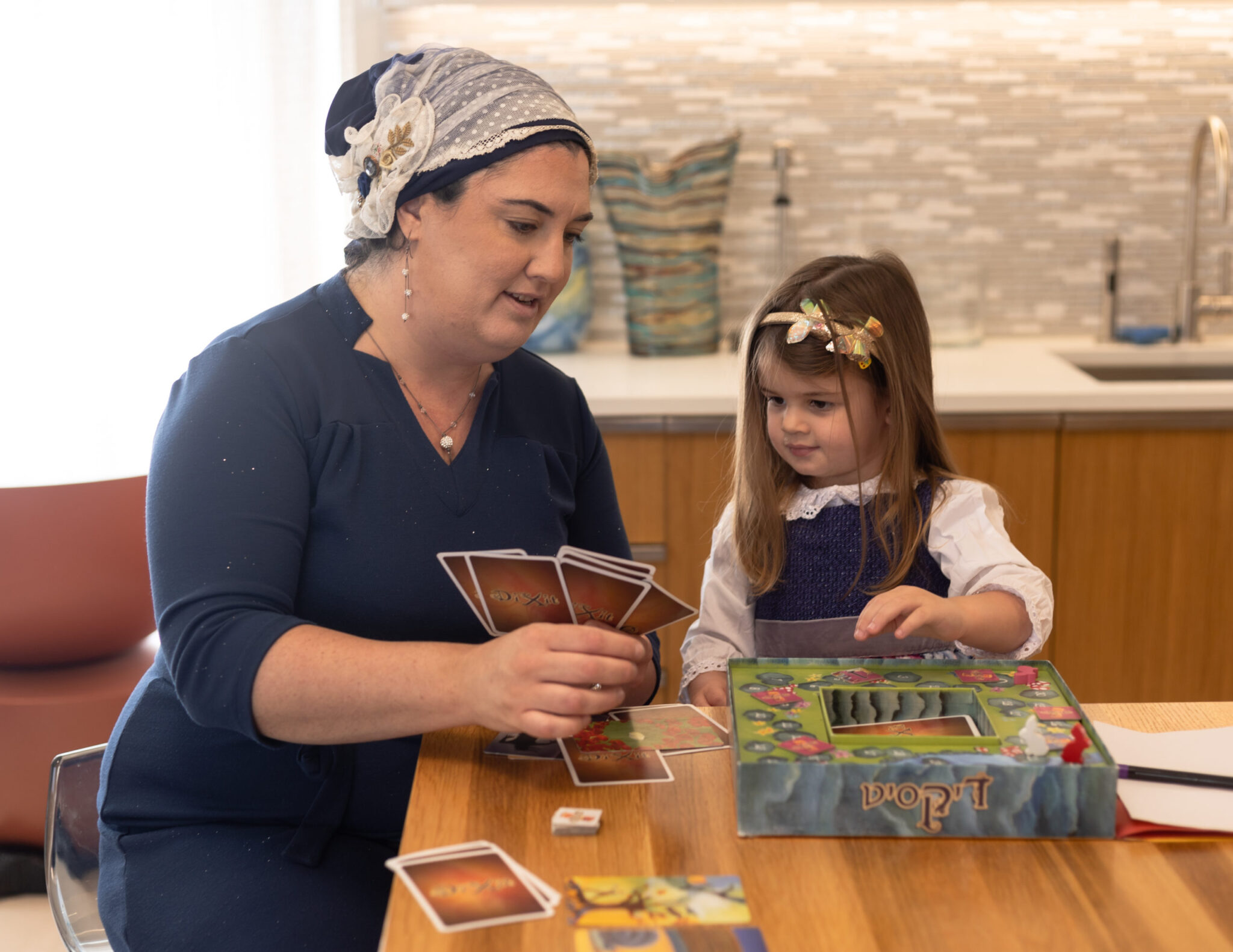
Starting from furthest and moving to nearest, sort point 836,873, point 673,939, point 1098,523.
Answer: point 1098,523 → point 836,873 → point 673,939

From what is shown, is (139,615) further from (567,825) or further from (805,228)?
(805,228)

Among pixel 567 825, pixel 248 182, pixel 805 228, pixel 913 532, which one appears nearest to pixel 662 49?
pixel 805 228

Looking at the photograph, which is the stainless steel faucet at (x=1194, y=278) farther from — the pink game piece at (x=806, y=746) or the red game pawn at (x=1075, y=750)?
the pink game piece at (x=806, y=746)

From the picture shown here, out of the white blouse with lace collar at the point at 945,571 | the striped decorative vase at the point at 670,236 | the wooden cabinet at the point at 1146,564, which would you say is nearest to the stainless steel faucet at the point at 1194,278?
the wooden cabinet at the point at 1146,564

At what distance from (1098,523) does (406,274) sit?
1847 mm

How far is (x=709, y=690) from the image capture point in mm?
1663

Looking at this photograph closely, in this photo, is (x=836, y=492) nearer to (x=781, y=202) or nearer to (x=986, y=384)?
(x=986, y=384)

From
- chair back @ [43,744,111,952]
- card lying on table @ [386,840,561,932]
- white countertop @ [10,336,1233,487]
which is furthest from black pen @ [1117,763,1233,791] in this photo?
white countertop @ [10,336,1233,487]

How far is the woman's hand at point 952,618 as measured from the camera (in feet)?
4.37

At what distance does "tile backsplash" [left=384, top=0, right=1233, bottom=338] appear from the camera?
10.5 feet

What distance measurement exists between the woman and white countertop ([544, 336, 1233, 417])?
106 centimetres

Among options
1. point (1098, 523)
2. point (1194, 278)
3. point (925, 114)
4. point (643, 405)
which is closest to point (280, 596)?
point (643, 405)

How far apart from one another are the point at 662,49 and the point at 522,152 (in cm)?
199

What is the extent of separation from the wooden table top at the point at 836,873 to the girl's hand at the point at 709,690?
1.41 ft
